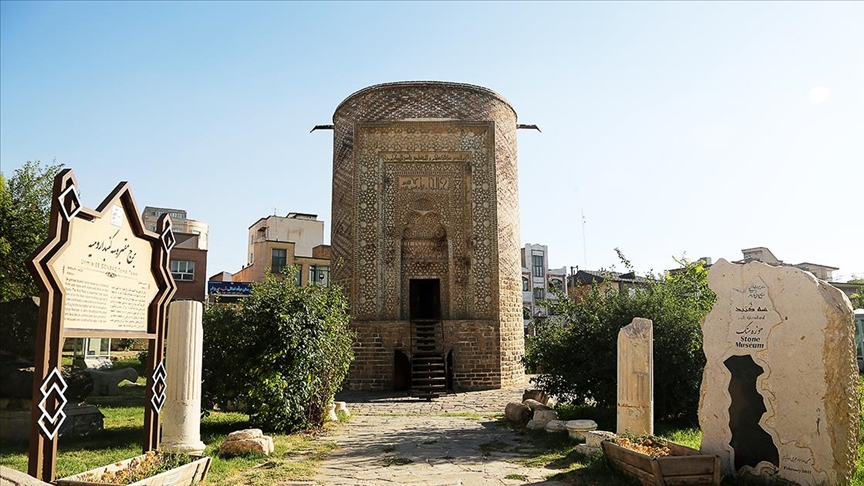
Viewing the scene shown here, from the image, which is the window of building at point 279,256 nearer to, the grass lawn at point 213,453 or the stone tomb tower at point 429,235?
the stone tomb tower at point 429,235

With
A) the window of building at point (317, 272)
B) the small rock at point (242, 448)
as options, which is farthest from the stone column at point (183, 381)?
the window of building at point (317, 272)

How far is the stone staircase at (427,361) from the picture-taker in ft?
54.7

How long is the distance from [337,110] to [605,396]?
48.0ft

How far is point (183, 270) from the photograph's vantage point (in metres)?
37.4

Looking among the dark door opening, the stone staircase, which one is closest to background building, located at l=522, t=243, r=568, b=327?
the dark door opening

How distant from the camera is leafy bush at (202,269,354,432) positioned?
8.94m

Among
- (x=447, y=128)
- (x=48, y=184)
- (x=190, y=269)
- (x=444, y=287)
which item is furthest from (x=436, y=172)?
(x=190, y=269)

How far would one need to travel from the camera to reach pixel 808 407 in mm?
5539

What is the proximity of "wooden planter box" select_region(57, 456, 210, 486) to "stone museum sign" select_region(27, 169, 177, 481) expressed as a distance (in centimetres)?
23

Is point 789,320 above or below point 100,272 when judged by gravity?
below

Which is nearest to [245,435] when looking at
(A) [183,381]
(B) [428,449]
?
(A) [183,381]

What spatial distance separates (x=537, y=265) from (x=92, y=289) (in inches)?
1731

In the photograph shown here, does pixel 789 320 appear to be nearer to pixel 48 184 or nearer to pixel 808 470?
pixel 808 470

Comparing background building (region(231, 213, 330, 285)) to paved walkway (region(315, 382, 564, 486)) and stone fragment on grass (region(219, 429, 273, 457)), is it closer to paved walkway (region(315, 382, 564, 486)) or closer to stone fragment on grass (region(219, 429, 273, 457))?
paved walkway (region(315, 382, 564, 486))
